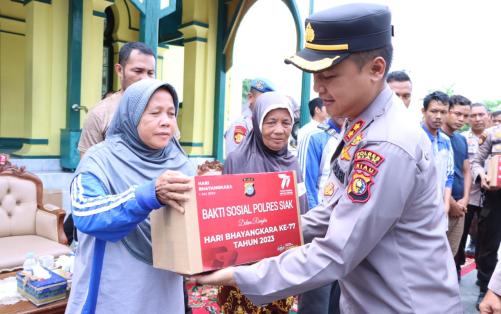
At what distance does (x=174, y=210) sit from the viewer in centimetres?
138

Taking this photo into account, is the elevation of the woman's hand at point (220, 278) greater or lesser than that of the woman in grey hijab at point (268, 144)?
lesser

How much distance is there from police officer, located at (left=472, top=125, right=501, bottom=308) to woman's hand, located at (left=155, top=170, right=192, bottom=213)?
386 cm

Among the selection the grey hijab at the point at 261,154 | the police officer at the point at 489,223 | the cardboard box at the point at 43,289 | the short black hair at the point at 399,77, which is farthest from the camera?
the police officer at the point at 489,223

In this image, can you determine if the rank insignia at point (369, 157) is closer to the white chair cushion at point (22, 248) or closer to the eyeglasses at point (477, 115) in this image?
the white chair cushion at point (22, 248)

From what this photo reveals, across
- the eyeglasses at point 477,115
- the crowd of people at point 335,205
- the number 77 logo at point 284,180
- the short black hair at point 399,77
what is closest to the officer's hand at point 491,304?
the crowd of people at point 335,205

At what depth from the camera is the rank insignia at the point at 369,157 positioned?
1157 millimetres

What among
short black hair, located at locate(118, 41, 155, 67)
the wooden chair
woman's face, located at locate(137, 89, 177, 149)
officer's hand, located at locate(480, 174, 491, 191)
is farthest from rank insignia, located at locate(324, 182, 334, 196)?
officer's hand, located at locate(480, 174, 491, 191)

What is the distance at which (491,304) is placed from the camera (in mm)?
1742

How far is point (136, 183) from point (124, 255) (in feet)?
0.95

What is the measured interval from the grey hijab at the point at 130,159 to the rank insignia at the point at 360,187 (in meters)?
0.88

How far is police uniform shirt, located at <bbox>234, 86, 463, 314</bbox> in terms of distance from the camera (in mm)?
1157

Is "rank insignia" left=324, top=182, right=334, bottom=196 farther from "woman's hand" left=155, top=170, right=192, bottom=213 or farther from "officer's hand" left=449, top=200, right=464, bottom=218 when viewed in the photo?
"officer's hand" left=449, top=200, right=464, bottom=218

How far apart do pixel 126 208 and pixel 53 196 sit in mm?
4198

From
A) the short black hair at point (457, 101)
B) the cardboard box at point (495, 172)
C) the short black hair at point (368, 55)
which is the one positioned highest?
the short black hair at point (457, 101)
